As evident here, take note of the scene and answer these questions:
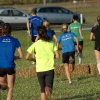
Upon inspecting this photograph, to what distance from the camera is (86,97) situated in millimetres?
11297

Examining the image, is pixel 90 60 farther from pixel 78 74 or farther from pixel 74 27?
pixel 78 74

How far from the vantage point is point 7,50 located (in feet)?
31.6

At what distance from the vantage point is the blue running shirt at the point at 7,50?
9.62 m

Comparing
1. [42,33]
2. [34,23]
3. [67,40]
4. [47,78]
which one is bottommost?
[34,23]

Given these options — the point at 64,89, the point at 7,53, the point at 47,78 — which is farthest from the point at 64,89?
the point at 7,53

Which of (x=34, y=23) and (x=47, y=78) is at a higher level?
(x=47, y=78)

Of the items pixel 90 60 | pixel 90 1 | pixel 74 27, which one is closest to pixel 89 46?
pixel 90 60

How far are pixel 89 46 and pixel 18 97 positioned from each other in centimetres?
1556

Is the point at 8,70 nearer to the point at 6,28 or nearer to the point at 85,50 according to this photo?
the point at 6,28

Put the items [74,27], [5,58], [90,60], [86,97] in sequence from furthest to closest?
[90,60]
[74,27]
[86,97]
[5,58]

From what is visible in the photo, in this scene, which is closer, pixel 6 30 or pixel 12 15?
pixel 6 30

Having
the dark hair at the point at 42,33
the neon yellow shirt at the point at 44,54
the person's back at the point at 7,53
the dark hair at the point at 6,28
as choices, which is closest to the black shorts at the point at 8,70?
the person's back at the point at 7,53

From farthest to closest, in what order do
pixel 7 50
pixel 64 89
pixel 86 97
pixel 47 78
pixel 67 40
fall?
pixel 67 40 < pixel 64 89 < pixel 86 97 < pixel 47 78 < pixel 7 50

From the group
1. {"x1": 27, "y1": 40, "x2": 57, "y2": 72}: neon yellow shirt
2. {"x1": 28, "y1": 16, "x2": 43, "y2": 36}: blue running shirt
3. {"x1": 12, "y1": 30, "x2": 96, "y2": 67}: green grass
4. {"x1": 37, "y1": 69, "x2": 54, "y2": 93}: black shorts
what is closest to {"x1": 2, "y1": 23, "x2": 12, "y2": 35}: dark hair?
{"x1": 27, "y1": 40, "x2": 57, "y2": 72}: neon yellow shirt
